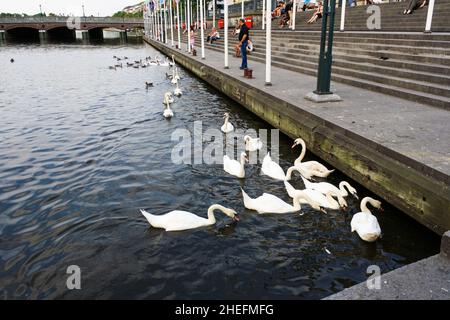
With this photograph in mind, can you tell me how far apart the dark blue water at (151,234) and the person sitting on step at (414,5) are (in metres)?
12.2

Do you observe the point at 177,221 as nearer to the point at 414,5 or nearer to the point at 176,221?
the point at 176,221

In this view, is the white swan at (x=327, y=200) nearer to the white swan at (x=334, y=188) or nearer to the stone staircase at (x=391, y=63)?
the white swan at (x=334, y=188)

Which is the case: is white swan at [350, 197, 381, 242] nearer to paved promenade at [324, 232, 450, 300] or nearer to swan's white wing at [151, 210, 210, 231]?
paved promenade at [324, 232, 450, 300]

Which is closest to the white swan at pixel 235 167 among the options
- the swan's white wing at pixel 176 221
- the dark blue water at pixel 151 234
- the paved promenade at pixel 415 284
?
the dark blue water at pixel 151 234

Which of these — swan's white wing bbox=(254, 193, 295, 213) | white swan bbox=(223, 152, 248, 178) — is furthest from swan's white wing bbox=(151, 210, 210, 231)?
white swan bbox=(223, 152, 248, 178)

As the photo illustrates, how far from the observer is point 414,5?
17.8 meters

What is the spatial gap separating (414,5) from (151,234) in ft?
58.3

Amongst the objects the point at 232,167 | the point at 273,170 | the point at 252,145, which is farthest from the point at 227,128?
the point at 273,170

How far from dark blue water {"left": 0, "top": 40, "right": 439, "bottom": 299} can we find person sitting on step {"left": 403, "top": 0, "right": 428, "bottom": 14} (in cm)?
1224

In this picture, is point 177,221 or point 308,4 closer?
point 177,221

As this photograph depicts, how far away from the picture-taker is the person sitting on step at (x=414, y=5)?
17703 millimetres

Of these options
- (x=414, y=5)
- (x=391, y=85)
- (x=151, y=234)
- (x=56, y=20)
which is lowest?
(x=151, y=234)

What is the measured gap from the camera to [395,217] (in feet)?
19.9

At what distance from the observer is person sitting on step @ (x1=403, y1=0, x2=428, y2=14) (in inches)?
697
